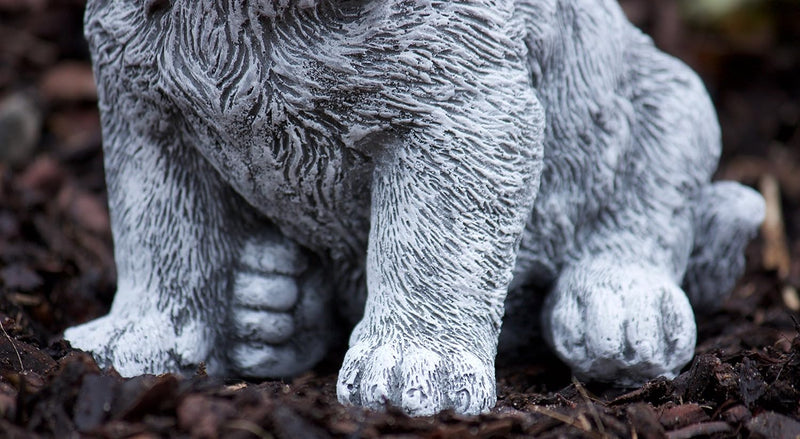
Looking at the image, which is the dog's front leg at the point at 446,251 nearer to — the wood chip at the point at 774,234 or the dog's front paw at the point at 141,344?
the dog's front paw at the point at 141,344

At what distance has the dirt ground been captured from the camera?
5.27 feet

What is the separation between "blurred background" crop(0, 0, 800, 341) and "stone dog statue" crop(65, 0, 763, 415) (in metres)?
0.57

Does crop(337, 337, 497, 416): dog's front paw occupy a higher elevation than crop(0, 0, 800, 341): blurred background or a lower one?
lower

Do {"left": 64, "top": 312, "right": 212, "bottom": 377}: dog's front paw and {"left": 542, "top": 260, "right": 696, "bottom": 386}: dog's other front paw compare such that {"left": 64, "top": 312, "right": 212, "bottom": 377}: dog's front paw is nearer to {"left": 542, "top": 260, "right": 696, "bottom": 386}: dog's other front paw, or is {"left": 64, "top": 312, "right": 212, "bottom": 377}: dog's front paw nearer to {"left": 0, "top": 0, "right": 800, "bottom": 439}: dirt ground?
{"left": 0, "top": 0, "right": 800, "bottom": 439}: dirt ground

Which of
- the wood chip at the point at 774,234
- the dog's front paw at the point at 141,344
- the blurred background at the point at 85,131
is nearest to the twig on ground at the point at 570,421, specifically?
the dog's front paw at the point at 141,344

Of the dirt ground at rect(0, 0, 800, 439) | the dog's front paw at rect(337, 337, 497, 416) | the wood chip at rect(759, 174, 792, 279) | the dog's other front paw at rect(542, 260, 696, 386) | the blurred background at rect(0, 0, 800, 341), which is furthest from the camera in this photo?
the wood chip at rect(759, 174, 792, 279)

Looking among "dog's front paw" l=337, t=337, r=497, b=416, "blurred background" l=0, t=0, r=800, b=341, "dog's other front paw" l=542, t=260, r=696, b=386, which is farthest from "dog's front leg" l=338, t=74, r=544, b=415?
"blurred background" l=0, t=0, r=800, b=341

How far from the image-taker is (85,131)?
4.08m

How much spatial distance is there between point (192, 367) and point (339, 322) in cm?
43

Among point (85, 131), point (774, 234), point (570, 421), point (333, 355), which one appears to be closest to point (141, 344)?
point (333, 355)

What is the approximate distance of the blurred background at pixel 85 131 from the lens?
271 cm

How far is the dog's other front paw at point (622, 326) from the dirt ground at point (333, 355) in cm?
7

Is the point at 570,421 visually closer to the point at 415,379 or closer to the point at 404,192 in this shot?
the point at 415,379

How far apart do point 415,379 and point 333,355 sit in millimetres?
691
